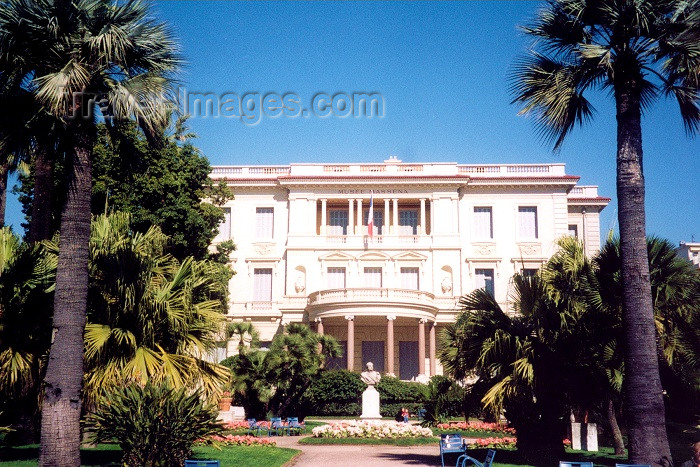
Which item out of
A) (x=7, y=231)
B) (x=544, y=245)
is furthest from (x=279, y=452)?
(x=544, y=245)

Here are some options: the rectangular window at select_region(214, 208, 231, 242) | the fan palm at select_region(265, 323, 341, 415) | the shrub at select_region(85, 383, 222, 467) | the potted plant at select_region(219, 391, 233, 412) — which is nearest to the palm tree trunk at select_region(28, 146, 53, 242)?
the shrub at select_region(85, 383, 222, 467)

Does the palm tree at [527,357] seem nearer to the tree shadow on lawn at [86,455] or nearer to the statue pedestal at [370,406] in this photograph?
the tree shadow on lawn at [86,455]

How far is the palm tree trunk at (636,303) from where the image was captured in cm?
1104

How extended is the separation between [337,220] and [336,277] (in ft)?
12.7

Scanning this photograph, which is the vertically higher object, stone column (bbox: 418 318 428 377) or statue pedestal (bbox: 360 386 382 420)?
stone column (bbox: 418 318 428 377)

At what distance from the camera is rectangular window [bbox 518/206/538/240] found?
43438 millimetres

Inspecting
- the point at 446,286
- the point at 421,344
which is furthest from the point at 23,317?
the point at 446,286

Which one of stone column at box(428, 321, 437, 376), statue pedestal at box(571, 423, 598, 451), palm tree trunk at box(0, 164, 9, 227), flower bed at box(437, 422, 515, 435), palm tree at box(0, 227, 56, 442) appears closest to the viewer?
palm tree at box(0, 227, 56, 442)

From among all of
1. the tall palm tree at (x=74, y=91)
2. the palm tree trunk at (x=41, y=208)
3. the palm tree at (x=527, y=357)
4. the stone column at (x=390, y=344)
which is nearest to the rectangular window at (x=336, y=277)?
the stone column at (x=390, y=344)

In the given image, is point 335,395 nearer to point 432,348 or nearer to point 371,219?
point 432,348

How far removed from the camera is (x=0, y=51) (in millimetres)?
11508

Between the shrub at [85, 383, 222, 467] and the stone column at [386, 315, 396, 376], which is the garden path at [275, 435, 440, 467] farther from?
the stone column at [386, 315, 396, 376]

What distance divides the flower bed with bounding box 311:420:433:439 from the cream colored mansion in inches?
816

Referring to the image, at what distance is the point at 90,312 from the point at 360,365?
29738 millimetres
